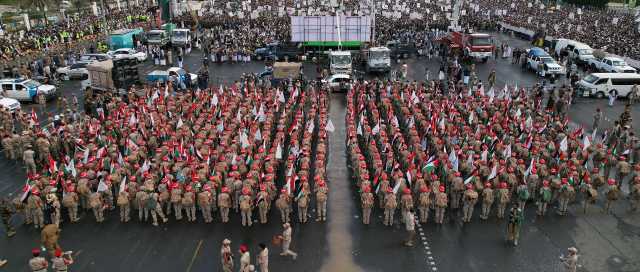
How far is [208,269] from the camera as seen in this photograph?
12289mm

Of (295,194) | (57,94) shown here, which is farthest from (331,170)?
(57,94)

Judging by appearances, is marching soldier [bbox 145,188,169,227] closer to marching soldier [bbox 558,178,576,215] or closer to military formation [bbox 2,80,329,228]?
military formation [bbox 2,80,329,228]

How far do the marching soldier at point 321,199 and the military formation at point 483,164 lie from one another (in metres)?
1.10

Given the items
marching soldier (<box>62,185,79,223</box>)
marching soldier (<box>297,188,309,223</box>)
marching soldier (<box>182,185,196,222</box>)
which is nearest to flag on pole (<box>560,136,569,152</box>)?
Result: marching soldier (<box>297,188,309,223</box>)

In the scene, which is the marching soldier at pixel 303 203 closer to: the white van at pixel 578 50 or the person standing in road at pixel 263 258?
the person standing in road at pixel 263 258

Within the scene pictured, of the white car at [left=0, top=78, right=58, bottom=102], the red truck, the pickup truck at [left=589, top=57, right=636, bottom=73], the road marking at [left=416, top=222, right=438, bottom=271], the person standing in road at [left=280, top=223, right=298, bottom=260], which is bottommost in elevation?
the road marking at [left=416, top=222, right=438, bottom=271]

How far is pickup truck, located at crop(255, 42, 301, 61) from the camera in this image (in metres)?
38.9

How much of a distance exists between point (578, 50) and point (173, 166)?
3356 centimetres

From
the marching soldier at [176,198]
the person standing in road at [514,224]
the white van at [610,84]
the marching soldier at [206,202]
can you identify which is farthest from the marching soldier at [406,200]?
the white van at [610,84]

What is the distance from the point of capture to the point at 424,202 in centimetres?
1390

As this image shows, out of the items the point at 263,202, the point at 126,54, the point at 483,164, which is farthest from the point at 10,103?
the point at 483,164

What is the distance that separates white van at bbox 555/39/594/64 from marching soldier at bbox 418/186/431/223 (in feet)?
94.5

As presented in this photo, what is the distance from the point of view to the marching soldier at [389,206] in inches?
543

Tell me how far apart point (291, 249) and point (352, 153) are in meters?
4.75
